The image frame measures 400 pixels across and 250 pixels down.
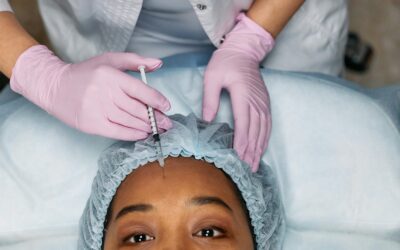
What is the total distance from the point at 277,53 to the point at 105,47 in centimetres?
48

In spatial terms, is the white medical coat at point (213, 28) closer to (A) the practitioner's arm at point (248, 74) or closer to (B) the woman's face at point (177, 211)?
(A) the practitioner's arm at point (248, 74)

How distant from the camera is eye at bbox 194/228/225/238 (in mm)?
1214

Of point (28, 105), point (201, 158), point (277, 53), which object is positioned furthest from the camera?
point (277, 53)

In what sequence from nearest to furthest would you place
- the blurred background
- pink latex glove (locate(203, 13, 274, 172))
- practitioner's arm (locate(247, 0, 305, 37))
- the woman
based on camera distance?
1. the woman
2. pink latex glove (locate(203, 13, 274, 172))
3. practitioner's arm (locate(247, 0, 305, 37))
4. the blurred background

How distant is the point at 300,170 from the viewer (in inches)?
59.0

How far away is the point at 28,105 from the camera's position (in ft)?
5.13

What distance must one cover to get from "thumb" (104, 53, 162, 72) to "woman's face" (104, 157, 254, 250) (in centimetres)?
20

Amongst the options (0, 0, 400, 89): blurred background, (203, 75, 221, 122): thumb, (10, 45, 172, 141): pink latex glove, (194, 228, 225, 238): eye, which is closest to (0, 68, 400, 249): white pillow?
(203, 75, 221, 122): thumb

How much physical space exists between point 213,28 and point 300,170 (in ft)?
1.35

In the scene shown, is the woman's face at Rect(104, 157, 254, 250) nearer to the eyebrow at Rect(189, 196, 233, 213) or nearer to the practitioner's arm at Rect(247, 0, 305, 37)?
the eyebrow at Rect(189, 196, 233, 213)

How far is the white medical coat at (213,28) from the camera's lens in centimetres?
147

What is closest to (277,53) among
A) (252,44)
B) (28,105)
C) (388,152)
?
(252,44)

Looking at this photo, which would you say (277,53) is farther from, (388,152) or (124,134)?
(124,134)

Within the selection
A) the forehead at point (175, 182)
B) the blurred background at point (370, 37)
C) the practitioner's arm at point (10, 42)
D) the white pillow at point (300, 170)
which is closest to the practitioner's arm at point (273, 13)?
the white pillow at point (300, 170)
